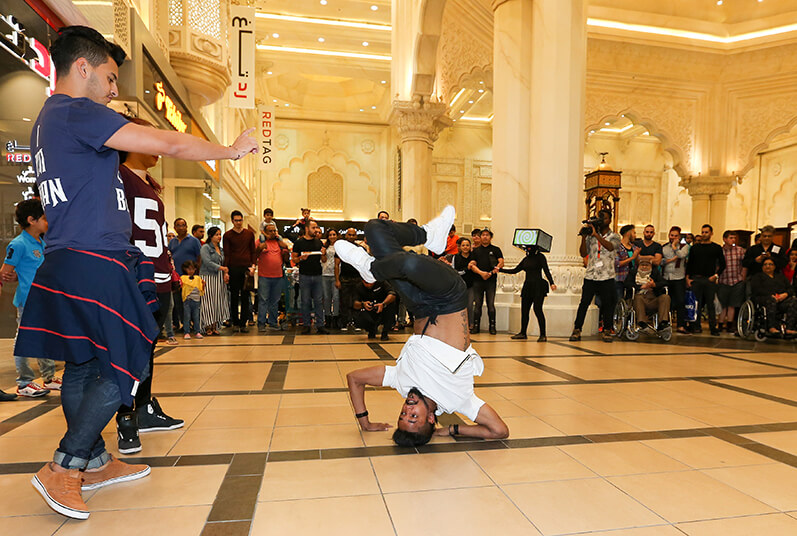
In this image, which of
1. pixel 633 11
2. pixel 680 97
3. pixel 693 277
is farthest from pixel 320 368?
pixel 680 97

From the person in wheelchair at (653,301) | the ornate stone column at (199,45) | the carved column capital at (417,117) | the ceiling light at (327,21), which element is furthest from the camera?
the ceiling light at (327,21)

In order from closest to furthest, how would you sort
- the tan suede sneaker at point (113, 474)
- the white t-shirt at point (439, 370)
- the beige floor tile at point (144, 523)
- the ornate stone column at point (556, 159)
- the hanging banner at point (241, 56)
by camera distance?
the beige floor tile at point (144, 523) → the tan suede sneaker at point (113, 474) → the white t-shirt at point (439, 370) → the ornate stone column at point (556, 159) → the hanging banner at point (241, 56)

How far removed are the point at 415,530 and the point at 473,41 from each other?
14.4 metres

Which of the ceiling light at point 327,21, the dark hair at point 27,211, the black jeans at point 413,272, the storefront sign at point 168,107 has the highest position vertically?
the ceiling light at point 327,21

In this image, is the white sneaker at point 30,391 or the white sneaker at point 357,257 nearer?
the white sneaker at point 357,257

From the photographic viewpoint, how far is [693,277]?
26.4ft

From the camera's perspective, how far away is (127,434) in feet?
8.46

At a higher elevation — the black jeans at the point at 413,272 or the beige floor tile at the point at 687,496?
the black jeans at the point at 413,272

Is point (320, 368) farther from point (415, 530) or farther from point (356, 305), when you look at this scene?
point (415, 530)

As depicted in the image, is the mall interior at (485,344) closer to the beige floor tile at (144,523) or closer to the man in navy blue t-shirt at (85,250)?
the beige floor tile at (144,523)

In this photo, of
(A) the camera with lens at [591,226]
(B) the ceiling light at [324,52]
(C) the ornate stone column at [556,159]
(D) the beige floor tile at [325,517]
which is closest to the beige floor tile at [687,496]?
(D) the beige floor tile at [325,517]

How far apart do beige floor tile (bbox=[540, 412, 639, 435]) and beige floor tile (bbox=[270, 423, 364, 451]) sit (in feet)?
4.19

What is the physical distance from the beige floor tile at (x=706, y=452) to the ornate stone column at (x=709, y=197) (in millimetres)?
15971

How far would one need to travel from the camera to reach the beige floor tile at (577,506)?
1814 mm
